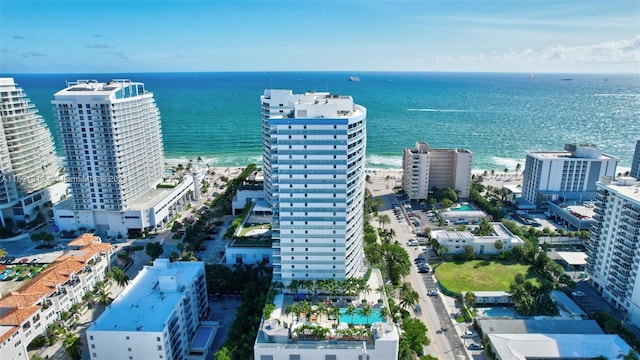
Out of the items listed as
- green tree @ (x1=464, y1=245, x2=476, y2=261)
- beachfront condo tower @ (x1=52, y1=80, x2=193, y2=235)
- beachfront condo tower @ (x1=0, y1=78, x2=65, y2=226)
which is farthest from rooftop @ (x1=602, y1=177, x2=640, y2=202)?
beachfront condo tower @ (x1=0, y1=78, x2=65, y2=226)

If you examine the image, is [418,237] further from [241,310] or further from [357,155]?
[241,310]

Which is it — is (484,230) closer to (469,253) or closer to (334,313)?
(469,253)

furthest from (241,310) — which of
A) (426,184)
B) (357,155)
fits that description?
(426,184)

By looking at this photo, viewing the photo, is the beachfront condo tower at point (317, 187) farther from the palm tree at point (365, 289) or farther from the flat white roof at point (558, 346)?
the flat white roof at point (558, 346)

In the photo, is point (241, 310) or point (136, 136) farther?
point (136, 136)

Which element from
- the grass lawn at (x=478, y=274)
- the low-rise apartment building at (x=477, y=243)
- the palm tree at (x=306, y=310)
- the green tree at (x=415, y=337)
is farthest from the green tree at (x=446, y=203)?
the palm tree at (x=306, y=310)

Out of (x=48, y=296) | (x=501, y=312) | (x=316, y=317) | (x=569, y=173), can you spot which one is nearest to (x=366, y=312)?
(x=316, y=317)
